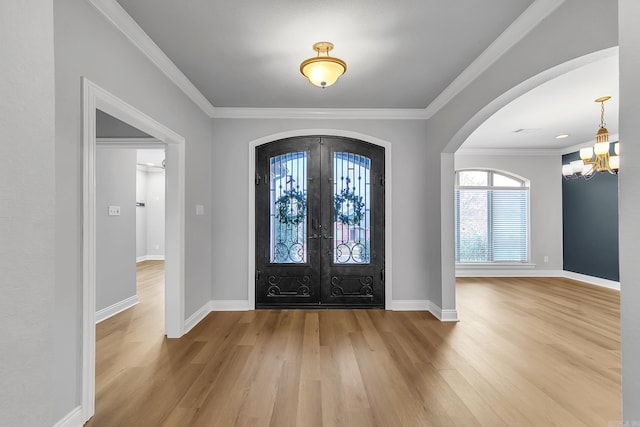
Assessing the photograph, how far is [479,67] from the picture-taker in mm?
2979

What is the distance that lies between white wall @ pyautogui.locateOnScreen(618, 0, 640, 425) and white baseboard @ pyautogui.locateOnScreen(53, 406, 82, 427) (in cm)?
258

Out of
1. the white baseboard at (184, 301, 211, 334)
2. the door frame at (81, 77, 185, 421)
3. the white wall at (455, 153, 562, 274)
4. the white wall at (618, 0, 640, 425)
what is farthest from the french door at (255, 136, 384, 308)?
the white wall at (455, 153, 562, 274)

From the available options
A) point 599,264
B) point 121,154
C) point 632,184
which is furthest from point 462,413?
point 599,264

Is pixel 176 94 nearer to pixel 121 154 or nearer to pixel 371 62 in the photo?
pixel 121 154

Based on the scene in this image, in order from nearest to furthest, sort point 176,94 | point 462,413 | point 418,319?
point 462,413, point 176,94, point 418,319

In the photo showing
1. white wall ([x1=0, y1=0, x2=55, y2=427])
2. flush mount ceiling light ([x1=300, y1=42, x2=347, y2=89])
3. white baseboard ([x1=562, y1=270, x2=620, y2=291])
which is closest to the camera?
white wall ([x1=0, y1=0, x2=55, y2=427])

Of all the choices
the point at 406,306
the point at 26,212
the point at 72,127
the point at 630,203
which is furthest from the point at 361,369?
the point at 72,127

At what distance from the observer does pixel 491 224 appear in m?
7.02

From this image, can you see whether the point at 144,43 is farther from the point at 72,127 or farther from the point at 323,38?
the point at 323,38

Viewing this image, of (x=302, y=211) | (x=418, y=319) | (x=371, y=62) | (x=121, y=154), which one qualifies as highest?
(x=371, y=62)

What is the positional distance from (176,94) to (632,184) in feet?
11.7

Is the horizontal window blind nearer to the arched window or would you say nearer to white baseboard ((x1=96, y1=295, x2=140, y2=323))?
the arched window

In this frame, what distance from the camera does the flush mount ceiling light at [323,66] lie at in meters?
2.61

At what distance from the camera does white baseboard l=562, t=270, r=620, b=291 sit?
18.7 feet
